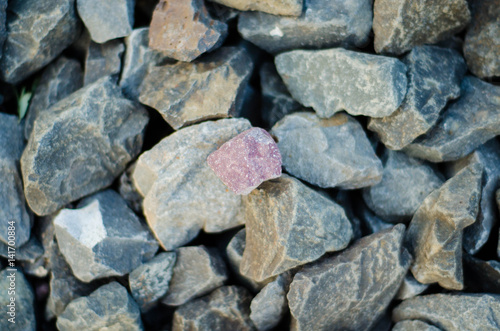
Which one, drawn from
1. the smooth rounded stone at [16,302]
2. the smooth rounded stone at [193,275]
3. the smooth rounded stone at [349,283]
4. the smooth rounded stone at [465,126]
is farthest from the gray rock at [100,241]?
the smooth rounded stone at [465,126]

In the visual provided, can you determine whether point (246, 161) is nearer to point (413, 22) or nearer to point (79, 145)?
point (79, 145)

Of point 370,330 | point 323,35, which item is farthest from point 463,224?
point 323,35

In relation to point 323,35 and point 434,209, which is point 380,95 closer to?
point 323,35

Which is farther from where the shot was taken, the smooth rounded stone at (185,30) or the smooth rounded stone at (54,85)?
the smooth rounded stone at (54,85)

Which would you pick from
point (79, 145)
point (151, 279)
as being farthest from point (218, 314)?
point (79, 145)

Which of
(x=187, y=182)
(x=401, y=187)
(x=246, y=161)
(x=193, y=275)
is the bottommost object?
(x=193, y=275)

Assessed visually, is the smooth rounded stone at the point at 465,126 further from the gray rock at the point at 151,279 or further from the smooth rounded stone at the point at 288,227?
the gray rock at the point at 151,279

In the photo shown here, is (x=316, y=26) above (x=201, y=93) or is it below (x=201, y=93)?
above

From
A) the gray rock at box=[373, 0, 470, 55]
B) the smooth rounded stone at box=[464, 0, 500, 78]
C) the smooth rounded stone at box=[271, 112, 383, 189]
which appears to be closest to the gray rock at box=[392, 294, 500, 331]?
the smooth rounded stone at box=[271, 112, 383, 189]
